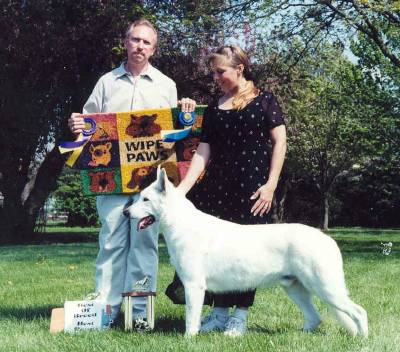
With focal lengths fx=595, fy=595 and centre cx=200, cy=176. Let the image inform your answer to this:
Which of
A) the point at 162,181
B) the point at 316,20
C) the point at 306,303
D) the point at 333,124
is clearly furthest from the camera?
the point at 333,124

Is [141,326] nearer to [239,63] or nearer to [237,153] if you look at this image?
[237,153]

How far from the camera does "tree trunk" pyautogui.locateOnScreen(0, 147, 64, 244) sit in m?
21.5

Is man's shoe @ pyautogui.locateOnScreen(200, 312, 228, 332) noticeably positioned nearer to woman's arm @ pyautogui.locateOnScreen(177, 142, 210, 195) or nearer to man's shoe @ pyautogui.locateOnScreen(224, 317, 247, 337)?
man's shoe @ pyautogui.locateOnScreen(224, 317, 247, 337)

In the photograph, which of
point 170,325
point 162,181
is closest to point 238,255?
point 162,181

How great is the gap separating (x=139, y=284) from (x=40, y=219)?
24296 millimetres

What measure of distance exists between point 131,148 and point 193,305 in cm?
165

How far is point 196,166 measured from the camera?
17.2ft

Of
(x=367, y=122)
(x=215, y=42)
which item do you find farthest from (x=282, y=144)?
(x=367, y=122)

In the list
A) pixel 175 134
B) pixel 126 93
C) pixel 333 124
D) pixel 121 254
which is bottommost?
pixel 121 254

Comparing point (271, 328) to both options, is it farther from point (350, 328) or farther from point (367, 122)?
point (367, 122)

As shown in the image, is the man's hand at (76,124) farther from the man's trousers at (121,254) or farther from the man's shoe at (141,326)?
the man's shoe at (141,326)

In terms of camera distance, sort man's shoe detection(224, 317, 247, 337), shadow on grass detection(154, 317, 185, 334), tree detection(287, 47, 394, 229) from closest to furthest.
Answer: man's shoe detection(224, 317, 247, 337) < shadow on grass detection(154, 317, 185, 334) < tree detection(287, 47, 394, 229)

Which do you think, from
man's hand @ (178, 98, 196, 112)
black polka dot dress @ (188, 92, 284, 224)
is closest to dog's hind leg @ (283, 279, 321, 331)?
black polka dot dress @ (188, 92, 284, 224)

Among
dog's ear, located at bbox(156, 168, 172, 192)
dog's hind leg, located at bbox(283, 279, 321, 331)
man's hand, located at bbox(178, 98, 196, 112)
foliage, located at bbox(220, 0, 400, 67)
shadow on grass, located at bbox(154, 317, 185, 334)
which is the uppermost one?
foliage, located at bbox(220, 0, 400, 67)
